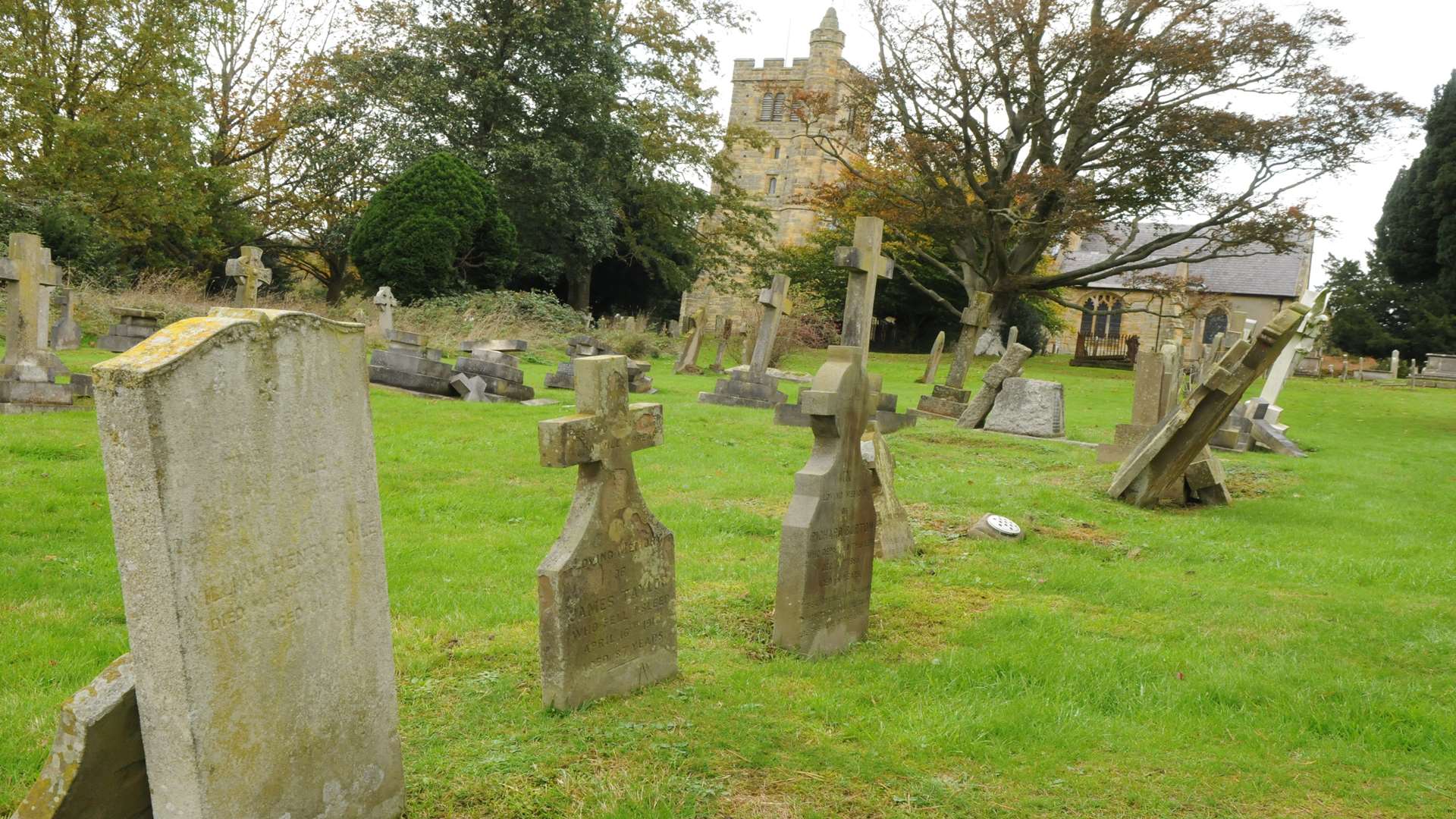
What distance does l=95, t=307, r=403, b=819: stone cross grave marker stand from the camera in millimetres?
2625

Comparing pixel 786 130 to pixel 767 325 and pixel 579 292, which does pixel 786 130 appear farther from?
pixel 767 325

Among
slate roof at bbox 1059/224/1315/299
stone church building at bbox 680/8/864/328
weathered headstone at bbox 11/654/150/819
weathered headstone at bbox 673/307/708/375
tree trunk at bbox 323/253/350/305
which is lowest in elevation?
weathered headstone at bbox 673/307/708/375

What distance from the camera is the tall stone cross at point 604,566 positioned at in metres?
4.14

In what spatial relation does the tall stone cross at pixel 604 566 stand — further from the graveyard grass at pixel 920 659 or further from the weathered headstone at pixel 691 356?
the weathered headstone at pixel 691 356

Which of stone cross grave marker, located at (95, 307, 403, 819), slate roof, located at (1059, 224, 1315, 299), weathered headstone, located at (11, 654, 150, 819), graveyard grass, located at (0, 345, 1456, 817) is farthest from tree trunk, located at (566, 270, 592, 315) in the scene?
weathered headstone, located at (11, 654, 150, 819)

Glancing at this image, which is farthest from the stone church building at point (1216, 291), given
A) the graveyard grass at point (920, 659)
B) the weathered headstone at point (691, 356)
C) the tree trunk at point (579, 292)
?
the graveyard grass at point (920, 659)

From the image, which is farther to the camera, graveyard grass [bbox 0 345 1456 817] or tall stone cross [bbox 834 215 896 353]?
tall stone cross [bbox 834 215 896 353]

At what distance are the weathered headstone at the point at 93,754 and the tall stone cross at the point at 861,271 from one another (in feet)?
23.3

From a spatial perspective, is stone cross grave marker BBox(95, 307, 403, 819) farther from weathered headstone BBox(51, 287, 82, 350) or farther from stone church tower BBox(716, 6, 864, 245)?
stone church tower BBox(716, 6, 864, 245)

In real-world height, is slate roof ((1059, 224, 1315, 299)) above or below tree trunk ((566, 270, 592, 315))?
above

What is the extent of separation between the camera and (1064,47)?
26703 mm

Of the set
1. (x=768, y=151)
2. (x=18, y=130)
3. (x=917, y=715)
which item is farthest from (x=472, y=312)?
(x=768, y=151)

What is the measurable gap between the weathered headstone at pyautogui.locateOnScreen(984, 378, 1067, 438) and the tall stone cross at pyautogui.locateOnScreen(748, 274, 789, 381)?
404 centimetres

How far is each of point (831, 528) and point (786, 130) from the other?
181ft
